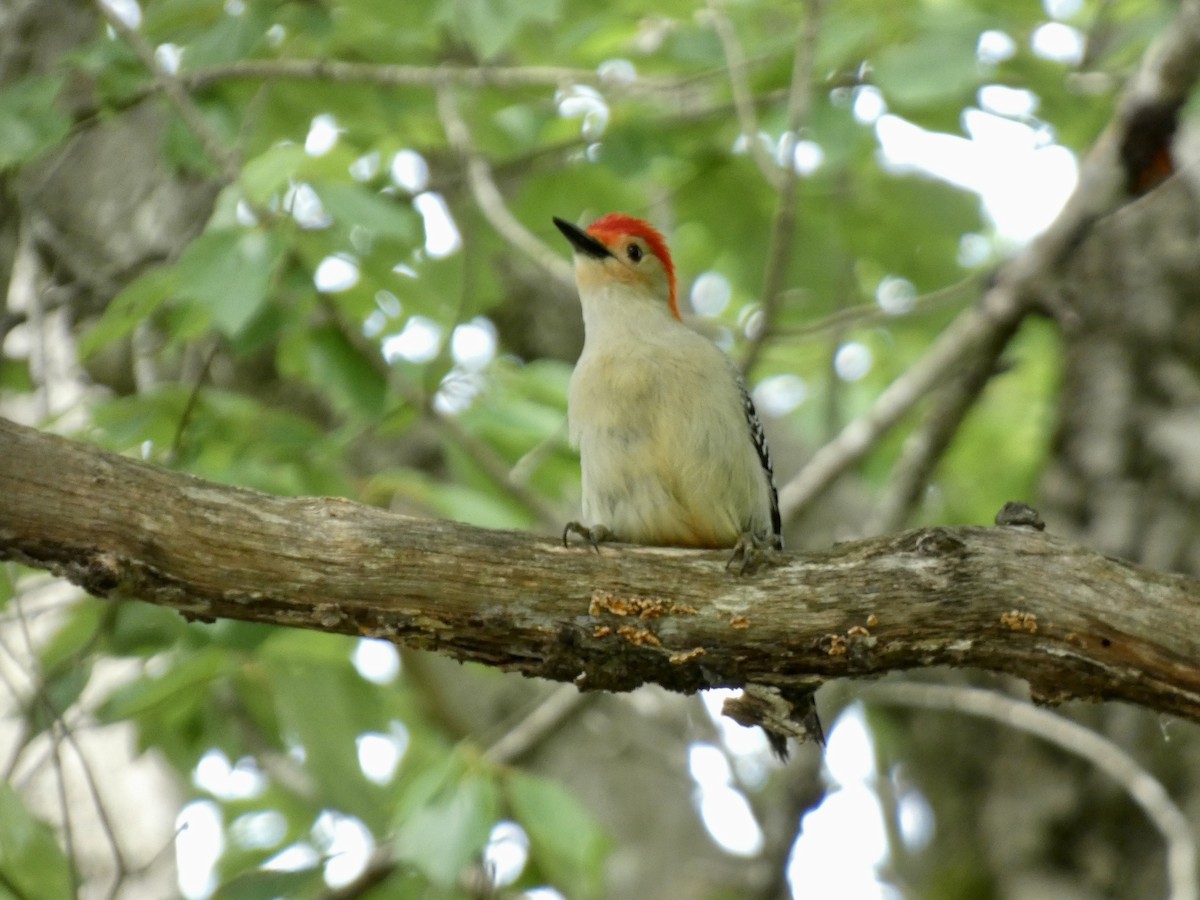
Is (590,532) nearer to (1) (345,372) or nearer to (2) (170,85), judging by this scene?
(1) (345,372)

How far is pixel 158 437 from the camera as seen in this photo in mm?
5391

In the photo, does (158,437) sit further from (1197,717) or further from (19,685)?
(1197,717)

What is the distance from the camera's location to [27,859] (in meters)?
4.07

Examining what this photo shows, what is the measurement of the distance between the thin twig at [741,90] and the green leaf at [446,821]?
2900 mm

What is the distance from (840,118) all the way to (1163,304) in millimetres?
2762

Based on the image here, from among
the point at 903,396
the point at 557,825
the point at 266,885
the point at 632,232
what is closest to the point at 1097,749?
the point at 903,396

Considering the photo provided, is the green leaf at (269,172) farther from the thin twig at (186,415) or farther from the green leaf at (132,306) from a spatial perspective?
the thin twig at (186,415)

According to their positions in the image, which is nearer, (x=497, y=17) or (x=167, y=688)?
(x=167, y=688)

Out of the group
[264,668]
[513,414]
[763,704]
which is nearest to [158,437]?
[264,668]

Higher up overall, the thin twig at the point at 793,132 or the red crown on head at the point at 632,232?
the thin twig at the point at 793,132

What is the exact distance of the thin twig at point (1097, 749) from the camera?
6.00 m

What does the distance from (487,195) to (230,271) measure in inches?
84.2

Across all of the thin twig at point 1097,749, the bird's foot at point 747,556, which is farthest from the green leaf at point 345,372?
the thin twig at point 1097,749

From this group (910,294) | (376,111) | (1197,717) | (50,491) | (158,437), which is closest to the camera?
(50,491)
